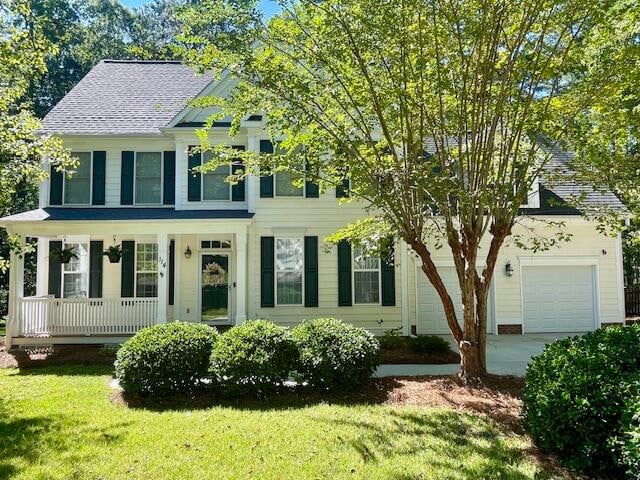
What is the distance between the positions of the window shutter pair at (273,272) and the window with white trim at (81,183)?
521 cm

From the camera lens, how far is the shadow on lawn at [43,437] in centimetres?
494

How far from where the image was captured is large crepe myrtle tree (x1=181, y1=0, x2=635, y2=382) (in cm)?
652

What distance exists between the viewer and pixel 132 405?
6.94 metres

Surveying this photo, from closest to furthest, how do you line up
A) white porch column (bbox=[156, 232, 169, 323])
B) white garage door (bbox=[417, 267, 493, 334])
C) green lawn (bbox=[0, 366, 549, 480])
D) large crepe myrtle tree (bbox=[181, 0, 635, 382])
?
green lawn (bbox=[0, 366, 549, 480])
large crepe myrtle tree (bbox=[181, 0, 635, 382])
white porch column (bbox=[156, 232, 169, 323])
white garage door (bbox=[417, 267, 493, 334])

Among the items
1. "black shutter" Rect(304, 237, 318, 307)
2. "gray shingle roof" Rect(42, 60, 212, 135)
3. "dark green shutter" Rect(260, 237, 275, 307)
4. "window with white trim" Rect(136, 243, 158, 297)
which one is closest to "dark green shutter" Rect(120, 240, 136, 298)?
A: "window with white trim" Rect(136, 243, 158, 297)

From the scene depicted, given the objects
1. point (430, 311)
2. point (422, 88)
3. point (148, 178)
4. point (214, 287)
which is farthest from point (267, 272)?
point (422, 88)

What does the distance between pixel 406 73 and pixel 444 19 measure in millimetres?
870

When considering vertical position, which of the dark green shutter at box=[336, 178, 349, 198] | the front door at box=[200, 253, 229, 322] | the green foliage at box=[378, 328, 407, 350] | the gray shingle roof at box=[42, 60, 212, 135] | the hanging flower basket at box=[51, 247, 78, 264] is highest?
the gray shingle roof at box=[42, 60, 212, 135]

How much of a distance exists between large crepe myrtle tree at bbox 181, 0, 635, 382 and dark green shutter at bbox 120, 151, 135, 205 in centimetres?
641

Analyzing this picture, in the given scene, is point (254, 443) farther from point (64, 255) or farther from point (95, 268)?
point (95, 268)

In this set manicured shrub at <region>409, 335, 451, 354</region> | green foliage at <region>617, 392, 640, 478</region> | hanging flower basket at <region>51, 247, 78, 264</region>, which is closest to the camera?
green foliage at <region>617, 392, 640, 478</region>

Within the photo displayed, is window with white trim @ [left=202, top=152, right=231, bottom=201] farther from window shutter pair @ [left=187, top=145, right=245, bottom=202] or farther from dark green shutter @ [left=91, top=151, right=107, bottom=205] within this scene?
dark green shutter @ [left=91, top=151, right=107, bottom=205]

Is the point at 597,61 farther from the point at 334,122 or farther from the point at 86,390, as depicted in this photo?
the point at 86,390

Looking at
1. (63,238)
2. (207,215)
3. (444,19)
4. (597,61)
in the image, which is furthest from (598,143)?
(63,238)
